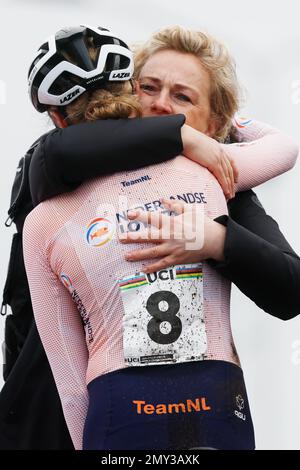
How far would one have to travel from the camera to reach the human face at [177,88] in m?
1.91

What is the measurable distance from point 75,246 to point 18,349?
577mm

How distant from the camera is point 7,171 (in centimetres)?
308

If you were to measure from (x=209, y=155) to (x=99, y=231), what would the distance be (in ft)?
0.88

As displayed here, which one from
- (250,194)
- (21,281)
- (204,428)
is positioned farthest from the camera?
→ (21,281)

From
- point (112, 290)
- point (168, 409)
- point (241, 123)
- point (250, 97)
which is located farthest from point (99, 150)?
point (250, 97)

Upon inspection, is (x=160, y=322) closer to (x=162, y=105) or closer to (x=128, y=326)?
(x=128, y=326)

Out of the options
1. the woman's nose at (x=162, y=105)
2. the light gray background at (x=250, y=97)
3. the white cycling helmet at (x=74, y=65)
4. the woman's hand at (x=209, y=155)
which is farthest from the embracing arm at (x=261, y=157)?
the light gray background at (x=250, y=97)

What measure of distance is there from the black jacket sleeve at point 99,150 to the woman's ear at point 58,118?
3.2 inches

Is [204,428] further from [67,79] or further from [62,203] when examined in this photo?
[67,79]

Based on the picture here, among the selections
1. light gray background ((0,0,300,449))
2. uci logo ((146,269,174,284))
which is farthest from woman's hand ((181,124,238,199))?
light gray background ((0,0,300,449))

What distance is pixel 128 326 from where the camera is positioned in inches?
60.5

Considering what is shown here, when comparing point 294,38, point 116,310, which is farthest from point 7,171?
point 116,310

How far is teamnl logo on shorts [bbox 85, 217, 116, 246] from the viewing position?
1578mm

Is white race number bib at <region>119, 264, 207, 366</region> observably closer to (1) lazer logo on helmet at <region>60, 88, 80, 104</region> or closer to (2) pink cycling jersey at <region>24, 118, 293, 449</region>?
(2) pink cycling jersey at <region>24, 118, 293, 449</region>
